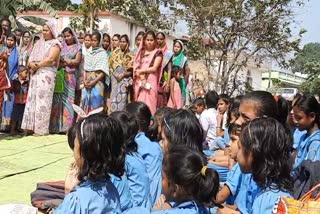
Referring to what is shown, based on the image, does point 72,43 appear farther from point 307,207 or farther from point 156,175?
point 307,207

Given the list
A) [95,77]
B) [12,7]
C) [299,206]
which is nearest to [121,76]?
[95,77]

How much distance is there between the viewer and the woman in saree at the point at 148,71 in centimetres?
704

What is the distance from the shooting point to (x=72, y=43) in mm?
7547

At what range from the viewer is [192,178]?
2.34 metres

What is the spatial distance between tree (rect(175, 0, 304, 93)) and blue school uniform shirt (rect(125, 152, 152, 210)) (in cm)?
938

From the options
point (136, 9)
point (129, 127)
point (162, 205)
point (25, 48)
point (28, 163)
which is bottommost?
point (28, 163)

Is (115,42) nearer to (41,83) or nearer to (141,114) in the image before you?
(41,83)

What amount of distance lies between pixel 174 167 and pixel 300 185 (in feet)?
2.24

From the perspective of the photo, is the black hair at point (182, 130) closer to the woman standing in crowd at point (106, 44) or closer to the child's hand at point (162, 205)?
the child's hand at point (162, 205)

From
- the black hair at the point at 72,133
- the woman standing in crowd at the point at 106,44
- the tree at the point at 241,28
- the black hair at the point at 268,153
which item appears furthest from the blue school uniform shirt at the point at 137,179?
the tree at the point at 241,28

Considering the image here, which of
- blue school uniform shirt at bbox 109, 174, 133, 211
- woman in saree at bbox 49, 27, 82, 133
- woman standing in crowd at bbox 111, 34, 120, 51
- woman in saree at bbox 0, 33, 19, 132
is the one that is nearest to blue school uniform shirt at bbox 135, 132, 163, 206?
blue school uniform shirt at bbox 109, 174, 133, 211

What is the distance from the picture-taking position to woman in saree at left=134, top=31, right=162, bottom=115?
704 centimetres

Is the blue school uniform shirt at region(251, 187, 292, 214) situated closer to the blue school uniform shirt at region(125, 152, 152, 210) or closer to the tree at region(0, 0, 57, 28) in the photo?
the blue school uniform shirt at region(125, 152, 152, 210)

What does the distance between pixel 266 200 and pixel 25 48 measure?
6224 mm
